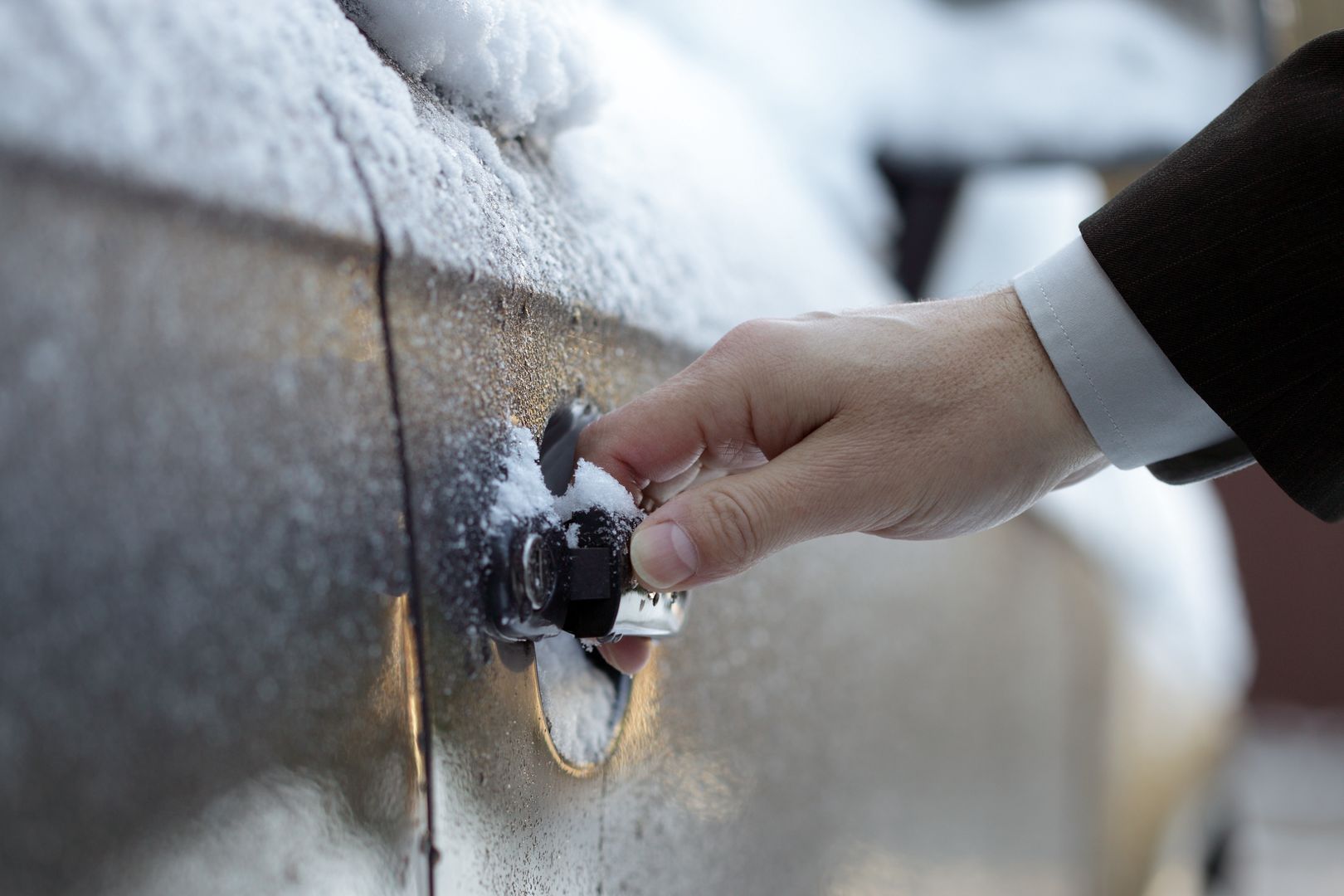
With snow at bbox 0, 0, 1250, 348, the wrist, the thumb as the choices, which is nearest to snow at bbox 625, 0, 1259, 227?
snow at bbox 0, 0, 1250, 348

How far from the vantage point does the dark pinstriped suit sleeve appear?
54 centimetres

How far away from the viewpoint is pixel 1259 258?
542 mm

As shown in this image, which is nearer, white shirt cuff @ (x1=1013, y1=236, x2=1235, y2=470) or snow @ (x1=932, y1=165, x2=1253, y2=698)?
white shirt cuff @ (x1=1013, y1=236, x2=1235, y2=470)

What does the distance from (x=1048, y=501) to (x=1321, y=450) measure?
63 cm

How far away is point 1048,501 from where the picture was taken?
3.95 ft

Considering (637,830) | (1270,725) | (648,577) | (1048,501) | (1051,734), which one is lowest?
(1270,725)

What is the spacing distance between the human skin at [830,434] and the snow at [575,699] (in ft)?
0.05

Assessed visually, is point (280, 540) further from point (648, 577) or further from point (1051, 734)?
point (1051, 734)

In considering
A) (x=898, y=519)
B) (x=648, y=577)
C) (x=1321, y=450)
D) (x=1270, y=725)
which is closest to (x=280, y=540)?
(x=648, y=577)

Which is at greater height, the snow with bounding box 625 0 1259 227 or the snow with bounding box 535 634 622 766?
the snow with bounding box 625 0 1259 227

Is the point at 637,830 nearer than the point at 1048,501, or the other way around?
the point at 637,830

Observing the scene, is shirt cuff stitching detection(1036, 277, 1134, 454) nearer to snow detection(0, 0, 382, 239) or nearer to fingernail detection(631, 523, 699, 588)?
fingernail detection(631, 523, 699, 588)

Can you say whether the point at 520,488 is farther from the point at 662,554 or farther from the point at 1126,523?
the point at 1126,523

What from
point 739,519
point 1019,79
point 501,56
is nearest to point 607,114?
point 501,56
